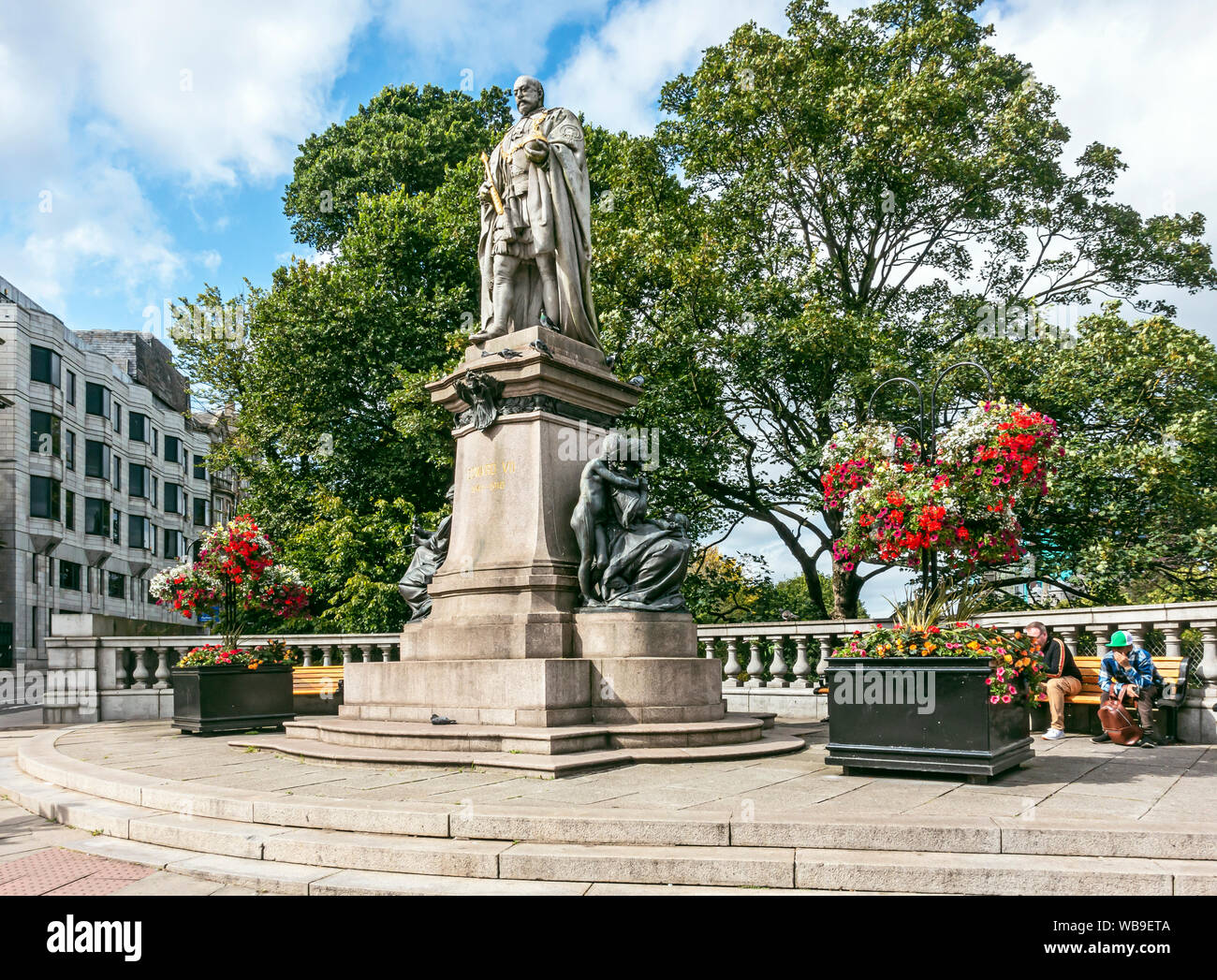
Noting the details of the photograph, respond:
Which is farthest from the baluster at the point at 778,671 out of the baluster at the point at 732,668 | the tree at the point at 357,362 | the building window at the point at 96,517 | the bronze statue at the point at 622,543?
the building window at the point at 96,517

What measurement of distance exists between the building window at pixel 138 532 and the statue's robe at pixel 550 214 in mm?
57461

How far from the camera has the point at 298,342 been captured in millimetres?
27328

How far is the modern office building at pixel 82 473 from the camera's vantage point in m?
47.1

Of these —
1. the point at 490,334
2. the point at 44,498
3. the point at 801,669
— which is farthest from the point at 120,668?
the point at 44,498

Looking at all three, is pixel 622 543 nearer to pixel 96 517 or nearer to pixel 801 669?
pixel 801 669

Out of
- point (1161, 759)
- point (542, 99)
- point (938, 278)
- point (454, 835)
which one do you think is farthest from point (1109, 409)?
point (454, 835)

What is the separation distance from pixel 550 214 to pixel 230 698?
7.76 meters

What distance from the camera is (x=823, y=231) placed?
26.6 m

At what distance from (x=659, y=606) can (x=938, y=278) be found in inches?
784

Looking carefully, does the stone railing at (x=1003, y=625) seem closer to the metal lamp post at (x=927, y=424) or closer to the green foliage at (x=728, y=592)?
the metal lamp post at (x=927, y=424)

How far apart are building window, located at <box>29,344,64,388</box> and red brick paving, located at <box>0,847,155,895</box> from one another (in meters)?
50.3

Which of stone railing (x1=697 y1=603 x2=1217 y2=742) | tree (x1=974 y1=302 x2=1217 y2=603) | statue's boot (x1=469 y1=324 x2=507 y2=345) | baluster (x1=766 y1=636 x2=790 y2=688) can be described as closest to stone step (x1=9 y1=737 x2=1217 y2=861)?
stone railing (x1=697 y1=603 x2=1217 y2=742)

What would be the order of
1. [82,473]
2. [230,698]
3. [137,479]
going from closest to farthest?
[230,698] < [82,473] < [137,479]

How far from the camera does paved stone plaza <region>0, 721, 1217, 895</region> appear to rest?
538 centimetres
